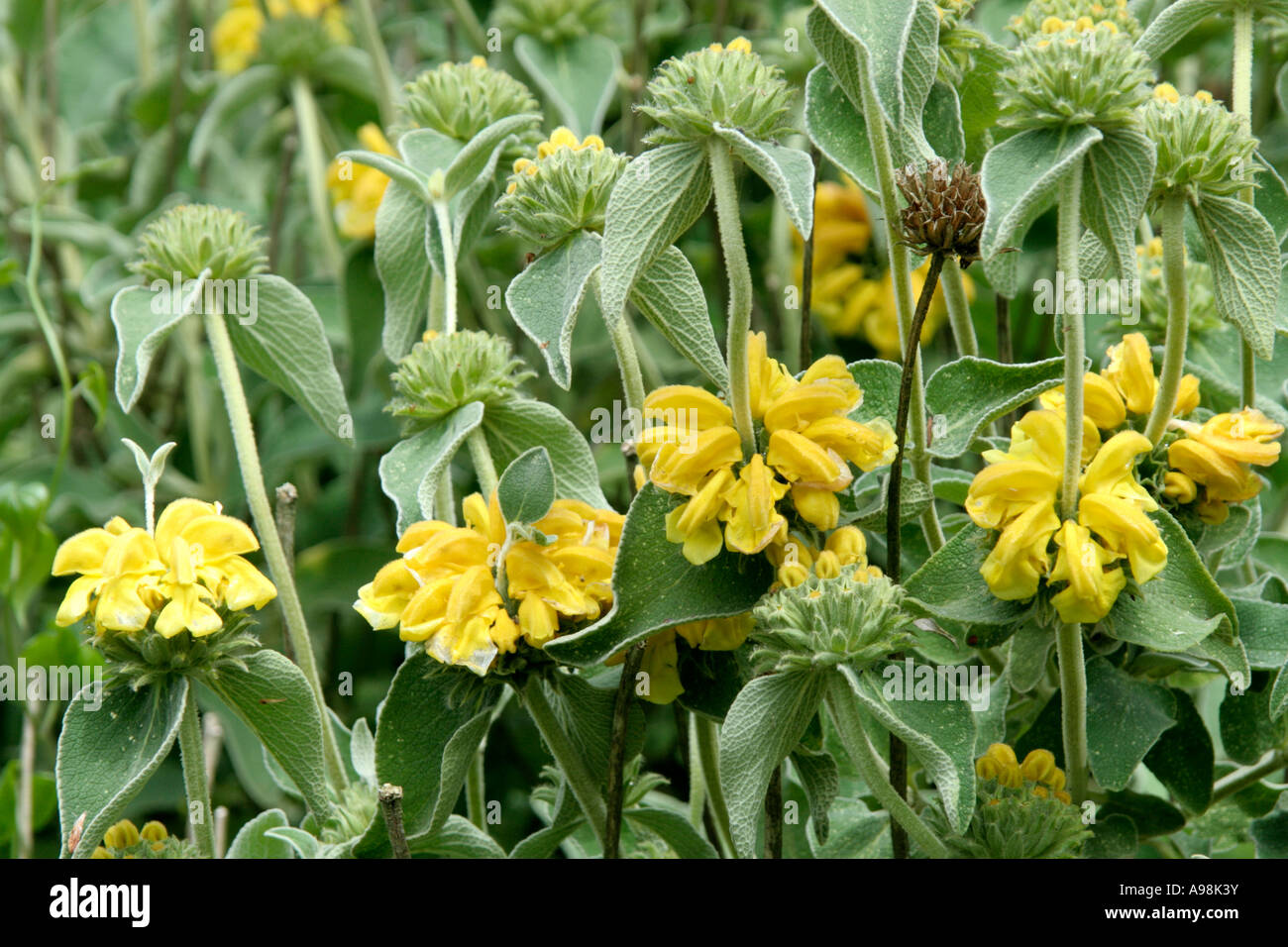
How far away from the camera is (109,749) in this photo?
0.57 meters

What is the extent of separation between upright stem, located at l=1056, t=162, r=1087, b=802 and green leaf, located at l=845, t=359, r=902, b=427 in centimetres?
10

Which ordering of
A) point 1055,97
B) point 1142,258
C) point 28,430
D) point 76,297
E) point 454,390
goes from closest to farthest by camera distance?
point 1055,97 → point 454,390 → point 1142,258 → point 76,297 → point 28,430

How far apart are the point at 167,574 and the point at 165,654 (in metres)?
0.03

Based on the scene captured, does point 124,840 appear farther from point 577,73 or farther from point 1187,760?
point 577,73

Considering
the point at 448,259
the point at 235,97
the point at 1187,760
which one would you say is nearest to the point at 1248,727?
the point at 1187,760

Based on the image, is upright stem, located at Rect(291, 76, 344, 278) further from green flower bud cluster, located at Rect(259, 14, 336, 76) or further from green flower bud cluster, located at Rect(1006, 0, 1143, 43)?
green flower bud cluster, located at Rect(1006, 0, 1143, 43)

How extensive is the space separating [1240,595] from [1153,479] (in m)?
0.09

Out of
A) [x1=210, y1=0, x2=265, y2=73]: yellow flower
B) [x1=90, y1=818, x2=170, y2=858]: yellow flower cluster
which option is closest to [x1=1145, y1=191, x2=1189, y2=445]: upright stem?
[x1=90, y1=818, x2=170, y2=858]: yellow flower cluster

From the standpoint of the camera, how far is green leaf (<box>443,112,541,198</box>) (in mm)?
656

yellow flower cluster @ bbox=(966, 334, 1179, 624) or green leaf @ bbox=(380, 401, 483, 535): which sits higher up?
green leaf @ bbox=(380, 401, 483, 535)

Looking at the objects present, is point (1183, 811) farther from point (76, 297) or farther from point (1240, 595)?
point (76, 297)

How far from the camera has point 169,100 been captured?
3.98ft

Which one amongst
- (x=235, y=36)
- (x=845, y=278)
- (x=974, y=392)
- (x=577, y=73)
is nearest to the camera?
(x=974, y=392)
